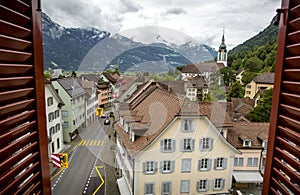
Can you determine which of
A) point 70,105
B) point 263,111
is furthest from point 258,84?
point 70,105

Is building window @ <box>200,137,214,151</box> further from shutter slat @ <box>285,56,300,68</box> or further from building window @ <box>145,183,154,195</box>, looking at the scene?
shutter slat @ <box>285,56,300,68</box>

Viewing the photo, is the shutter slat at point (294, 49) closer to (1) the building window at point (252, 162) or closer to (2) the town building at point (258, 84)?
(1) the building window at point (252, 162)

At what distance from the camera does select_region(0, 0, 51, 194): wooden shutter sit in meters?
0.44

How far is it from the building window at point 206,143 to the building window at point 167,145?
0.45m

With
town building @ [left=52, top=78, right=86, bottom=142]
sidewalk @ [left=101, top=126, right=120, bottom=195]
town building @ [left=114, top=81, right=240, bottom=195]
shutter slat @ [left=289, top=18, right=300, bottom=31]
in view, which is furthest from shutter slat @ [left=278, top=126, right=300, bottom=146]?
town building @ [left=52, top=78, right=86, bottom=142]

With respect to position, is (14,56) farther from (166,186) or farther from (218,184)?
(218,184)

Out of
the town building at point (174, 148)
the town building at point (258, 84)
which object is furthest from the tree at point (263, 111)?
the town building at point (258, 84)

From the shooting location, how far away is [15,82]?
18.5 inches

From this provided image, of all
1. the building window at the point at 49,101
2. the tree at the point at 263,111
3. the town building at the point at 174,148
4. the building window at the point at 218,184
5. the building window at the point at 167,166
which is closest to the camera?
the town building at the point at 174,148

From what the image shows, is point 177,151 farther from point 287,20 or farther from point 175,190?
point 287,20

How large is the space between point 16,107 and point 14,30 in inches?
6.7

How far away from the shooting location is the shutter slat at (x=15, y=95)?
1.43 feet

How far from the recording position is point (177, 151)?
301cm

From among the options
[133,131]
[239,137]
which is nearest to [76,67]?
[133,131]
